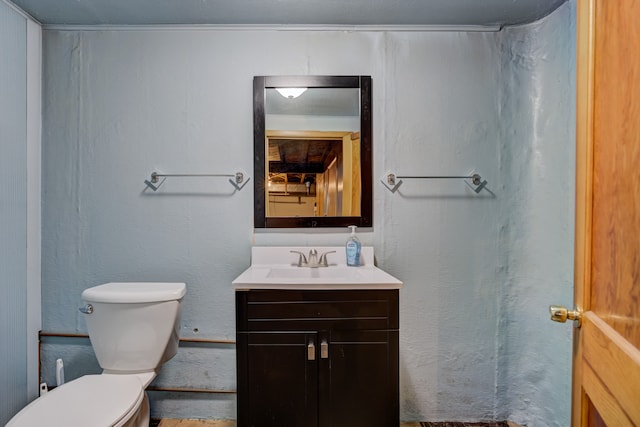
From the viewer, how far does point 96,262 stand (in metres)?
1.67

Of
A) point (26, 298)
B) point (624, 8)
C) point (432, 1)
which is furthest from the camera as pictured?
point (26, 298)

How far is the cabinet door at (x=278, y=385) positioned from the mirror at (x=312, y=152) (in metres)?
0.66

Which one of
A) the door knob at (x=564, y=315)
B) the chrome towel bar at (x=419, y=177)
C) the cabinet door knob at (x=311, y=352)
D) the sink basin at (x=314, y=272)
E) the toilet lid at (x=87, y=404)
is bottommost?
the toilet lid at (x=87, y=404)

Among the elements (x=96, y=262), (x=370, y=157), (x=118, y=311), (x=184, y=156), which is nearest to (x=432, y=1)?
(x=370, y=157)

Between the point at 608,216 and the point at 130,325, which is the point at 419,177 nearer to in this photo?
the point at 608,216

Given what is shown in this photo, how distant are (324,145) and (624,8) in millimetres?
1214

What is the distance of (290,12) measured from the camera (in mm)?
1543

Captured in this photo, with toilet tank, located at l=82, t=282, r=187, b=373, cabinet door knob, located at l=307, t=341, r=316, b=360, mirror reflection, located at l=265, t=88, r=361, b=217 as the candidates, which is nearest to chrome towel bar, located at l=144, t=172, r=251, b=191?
mirror reflection, located at l=265, t=88, r=361, b=217

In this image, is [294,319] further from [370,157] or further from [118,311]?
[370,157]

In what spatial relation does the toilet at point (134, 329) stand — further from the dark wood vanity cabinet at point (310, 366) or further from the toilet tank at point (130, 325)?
the dark wood vanity cabinet at point (310, 366)

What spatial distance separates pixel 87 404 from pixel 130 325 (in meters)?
0.32

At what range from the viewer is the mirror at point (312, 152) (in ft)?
5.41

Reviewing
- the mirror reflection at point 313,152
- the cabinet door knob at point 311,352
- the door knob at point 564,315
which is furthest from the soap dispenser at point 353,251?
the door knob at point 564,315

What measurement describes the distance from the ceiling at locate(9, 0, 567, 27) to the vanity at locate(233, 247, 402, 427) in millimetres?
1297
